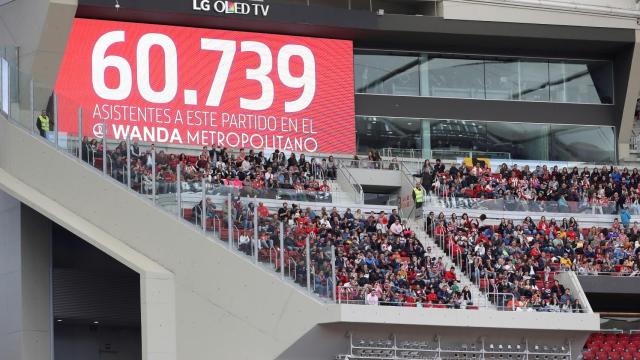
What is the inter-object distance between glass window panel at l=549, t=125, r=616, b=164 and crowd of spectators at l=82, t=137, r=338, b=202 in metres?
8.36

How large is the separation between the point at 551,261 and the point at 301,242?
326 inches

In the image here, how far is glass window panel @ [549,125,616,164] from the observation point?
155ft

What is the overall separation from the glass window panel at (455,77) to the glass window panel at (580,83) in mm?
2556

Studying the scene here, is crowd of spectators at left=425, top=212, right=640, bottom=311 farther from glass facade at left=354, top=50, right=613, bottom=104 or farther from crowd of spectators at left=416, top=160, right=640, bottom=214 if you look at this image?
glass facade at left=354, top=50, right=613, bottom=104

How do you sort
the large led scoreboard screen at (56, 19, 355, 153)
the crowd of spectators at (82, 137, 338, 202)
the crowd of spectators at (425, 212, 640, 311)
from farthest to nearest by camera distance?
the large led scoreboard screen at (56, 19, 355, 153)
the crowd of spectators at (425, 212, 640, 311)
the crowd of spectators at (82, 137, 338, 202)

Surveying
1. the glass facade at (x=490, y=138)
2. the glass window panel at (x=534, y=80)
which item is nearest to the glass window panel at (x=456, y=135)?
the glass facade at (x=490, y=138)

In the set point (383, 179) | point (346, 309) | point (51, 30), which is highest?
point (51, 30)

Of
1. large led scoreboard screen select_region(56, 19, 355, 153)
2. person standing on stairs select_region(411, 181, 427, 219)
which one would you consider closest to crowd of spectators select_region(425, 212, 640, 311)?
person standing on stairs select_region(411, 181, 427, 219)

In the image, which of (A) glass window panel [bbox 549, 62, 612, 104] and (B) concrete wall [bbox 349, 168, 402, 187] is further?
(A) glass window panel [bbox 549, 62, 612, 104]

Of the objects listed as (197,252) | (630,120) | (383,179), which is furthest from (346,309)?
(630,120)

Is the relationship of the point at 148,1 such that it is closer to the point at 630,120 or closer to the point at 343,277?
the point at 343,277

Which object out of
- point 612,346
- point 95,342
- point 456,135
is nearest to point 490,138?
point 456,135

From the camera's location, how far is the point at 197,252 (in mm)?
31438

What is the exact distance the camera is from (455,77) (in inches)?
1833
